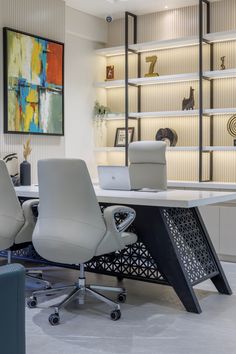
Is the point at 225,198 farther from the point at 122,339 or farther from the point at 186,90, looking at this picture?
the point at 186,90

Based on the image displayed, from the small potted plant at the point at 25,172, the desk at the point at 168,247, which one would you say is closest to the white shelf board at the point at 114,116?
the small potted plant at the point at 25,172

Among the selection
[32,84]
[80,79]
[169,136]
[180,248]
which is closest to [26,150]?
[32,84]

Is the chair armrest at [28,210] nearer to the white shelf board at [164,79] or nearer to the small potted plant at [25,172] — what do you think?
the small potted plant at [25,172]

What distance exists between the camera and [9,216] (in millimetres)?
3686

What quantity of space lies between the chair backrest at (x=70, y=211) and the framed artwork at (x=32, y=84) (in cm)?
214

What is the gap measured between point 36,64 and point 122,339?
3.50m

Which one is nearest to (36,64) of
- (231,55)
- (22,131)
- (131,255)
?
(22,131)

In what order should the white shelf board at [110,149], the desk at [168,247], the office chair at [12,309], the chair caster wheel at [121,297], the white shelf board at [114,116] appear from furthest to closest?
the white shelf board at [114,116] < the white shelf board at [110,149] < the chair caster wheel at [121,297] < the desk at [168,247] < the office chair at [12,309]

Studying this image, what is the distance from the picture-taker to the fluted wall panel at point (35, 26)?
5152 millimetres

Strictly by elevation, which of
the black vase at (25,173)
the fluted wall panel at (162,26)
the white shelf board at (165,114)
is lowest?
the black vase at (25,173)

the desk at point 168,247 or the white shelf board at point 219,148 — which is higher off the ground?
the white shelf board at point 219,148

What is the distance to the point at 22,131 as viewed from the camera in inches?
208

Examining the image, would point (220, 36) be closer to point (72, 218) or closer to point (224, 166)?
point (224, 166)

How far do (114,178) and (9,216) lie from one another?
2.93 feet
